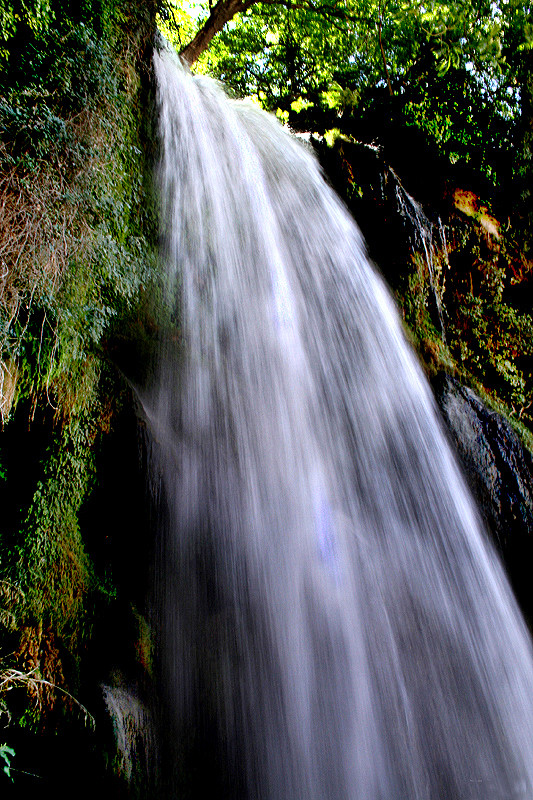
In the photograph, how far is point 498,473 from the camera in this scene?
529 cm

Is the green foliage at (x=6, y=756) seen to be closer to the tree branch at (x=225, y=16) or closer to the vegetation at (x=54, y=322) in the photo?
the vegetation at (x=54, y=322)

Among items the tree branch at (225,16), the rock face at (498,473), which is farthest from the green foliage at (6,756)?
the tree branch at (225,16)

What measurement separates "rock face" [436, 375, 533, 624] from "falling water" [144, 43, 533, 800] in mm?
298

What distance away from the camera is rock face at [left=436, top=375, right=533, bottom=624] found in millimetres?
4934

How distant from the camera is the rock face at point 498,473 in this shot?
493 cm

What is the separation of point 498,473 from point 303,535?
2.73 meters

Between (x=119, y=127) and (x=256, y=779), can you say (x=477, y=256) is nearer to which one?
(x=119, y=127)

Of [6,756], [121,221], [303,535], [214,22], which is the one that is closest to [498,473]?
[303,535]

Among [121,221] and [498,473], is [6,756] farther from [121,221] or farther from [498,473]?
[498,473]

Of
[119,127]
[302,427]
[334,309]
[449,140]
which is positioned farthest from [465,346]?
[119,127]

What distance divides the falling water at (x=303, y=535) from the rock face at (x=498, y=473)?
0.30 meters

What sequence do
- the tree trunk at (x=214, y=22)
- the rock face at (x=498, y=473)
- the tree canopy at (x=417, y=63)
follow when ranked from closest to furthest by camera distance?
the rock face at (x=498, y=473) < the tree canopy at (x=417, y=63) < the tree trunk at (x=214, y=22)

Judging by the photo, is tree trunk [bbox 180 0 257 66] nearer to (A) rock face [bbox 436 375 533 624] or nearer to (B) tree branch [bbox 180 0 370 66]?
(B) tree branch [bbox 180 0 370 66]

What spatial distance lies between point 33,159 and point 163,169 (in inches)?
85.6
